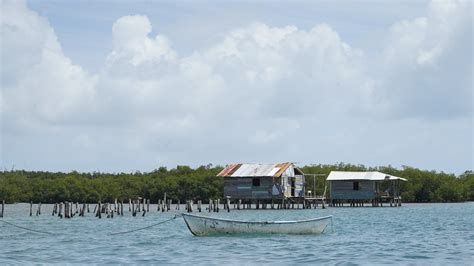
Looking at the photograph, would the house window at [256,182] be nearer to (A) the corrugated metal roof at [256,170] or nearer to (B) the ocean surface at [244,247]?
(A) the corrugated metal roof at [256,170]

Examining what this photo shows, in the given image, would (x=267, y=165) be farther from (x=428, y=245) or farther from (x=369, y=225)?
(x=428, y=245)

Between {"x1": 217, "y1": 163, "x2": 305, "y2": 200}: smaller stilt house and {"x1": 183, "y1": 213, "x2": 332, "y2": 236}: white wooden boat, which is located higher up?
{"x1": 217, "y1": 163, "x2": 305, "y2": 200}: smaller stilt house

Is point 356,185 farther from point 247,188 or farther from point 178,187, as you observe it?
point 178,187

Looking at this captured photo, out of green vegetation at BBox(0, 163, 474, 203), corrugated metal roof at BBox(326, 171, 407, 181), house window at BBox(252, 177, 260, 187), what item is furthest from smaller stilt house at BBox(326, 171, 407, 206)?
green vegetation at BBox(0, 163, 474, 203)

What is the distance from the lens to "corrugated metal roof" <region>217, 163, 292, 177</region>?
74.8m

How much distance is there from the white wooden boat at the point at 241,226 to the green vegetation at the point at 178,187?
61081 millimetres

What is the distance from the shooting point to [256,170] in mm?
75875

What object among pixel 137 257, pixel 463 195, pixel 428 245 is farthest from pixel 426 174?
pixel 137 257

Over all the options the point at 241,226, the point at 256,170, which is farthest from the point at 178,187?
the point at 241,226

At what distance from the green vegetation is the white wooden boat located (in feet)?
200

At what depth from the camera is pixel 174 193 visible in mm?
103375

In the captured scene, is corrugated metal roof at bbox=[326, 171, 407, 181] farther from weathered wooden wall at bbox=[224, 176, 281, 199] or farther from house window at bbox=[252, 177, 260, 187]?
house window at bbox=[252, 177, 260, 187]

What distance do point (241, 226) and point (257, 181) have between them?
122 ft

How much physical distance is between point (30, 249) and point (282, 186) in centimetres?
4232
